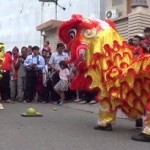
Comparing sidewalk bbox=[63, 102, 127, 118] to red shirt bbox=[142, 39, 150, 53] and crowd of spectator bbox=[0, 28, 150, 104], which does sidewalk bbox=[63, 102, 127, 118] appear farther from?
red shirt bbox=[142, 39, 150, 53]

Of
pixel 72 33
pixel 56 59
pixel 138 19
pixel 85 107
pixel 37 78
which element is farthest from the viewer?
pixel 37 78

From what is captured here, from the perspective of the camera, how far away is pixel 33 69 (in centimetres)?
1439

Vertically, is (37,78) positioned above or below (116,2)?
below

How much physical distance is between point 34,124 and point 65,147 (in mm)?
2293

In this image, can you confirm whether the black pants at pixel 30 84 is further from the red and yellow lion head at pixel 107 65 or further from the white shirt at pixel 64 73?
the red and yellow lion head at pixel 107 65

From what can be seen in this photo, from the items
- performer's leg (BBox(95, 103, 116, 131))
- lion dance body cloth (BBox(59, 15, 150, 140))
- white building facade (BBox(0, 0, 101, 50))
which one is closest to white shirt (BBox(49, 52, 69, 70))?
lion dance body cloth (BBox(59, 15, 150, 140))

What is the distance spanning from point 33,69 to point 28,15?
13.8 metres

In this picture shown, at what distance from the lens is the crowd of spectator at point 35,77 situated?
551 inches

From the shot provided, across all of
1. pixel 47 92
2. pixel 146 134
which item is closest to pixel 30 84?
pixel 47 92

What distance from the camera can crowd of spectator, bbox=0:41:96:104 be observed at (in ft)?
45.9

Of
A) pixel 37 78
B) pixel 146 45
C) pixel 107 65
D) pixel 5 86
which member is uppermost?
pixel 146 45

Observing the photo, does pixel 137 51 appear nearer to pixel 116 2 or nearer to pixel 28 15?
pixel 116 2

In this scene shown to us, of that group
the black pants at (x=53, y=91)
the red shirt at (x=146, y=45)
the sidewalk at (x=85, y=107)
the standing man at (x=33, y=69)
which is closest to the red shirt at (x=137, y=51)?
the red shirt at (x=146, y=45)

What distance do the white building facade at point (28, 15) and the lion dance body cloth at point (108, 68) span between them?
13.4 m
